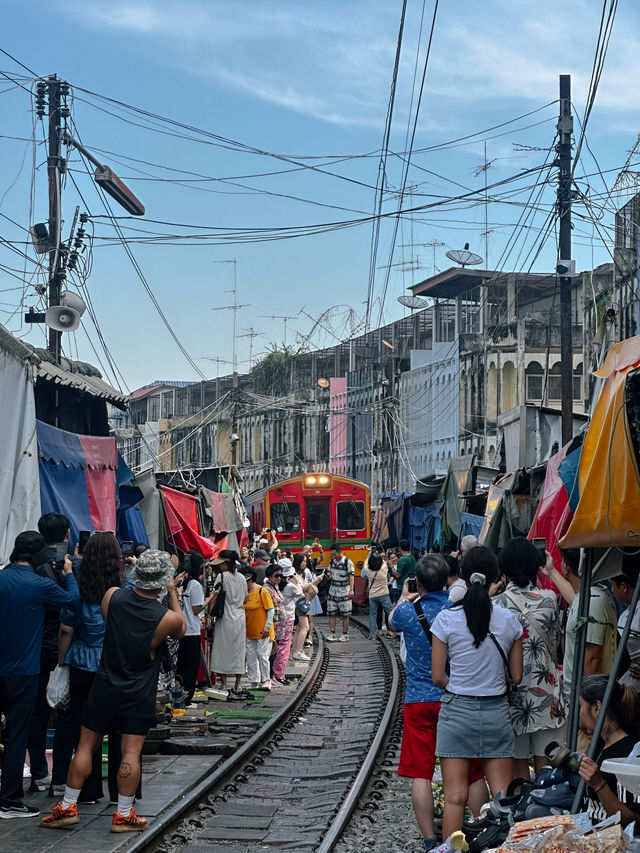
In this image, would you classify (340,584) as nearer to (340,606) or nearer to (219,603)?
(340,606)

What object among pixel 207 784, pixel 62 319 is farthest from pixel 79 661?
pixel 62 319

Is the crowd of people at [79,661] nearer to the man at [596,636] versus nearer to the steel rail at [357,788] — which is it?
the steel rail at [357,788]

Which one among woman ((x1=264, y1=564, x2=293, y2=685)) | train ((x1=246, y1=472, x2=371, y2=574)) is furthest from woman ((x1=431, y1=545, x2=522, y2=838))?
train ((x1=246, y1=472, x2=371, y2=574))

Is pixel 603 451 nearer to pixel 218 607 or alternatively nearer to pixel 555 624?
pixel 555 624

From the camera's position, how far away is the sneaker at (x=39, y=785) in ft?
28.7

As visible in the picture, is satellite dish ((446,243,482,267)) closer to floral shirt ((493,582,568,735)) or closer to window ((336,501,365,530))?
window ((336,501,365,530))

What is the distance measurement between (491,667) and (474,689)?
0.15 meters

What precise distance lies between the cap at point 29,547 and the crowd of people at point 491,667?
2.46 m

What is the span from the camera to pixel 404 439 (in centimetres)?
6222

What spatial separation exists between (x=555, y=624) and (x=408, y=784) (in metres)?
3.73

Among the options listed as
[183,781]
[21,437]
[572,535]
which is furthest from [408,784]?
[572,535]

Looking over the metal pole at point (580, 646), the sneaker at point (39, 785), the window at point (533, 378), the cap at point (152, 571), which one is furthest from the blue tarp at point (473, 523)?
the window at point (533, 378)

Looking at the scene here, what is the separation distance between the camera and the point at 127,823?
302 inches

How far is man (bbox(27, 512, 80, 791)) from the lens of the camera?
838 cm
